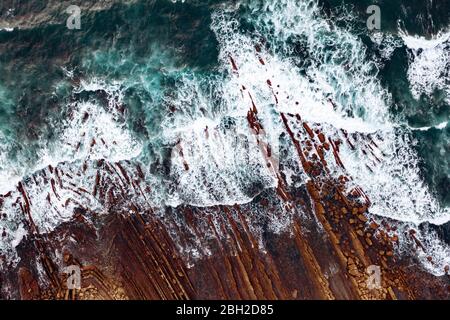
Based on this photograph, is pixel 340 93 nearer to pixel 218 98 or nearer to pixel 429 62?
pixel 429 62

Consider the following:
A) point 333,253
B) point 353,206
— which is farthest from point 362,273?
point 353,206

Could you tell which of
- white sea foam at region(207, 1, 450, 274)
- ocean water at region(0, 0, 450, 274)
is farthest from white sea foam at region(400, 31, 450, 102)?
white sea foam at region(207, 1, 450, 274)

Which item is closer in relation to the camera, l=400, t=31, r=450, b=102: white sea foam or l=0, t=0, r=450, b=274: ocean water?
l=0, t=0, r=450, b=274: ocean water

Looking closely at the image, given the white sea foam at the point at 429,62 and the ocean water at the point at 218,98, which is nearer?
the ocean water at the point at 218,98

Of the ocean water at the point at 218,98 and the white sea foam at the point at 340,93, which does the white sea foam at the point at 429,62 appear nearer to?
the ocean water at the point at 218,98

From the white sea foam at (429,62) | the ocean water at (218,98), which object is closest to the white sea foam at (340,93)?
the ocean water at (218,98)

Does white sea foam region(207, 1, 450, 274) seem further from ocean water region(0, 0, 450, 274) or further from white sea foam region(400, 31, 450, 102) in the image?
white sea foam region(400, 31, 450, 102)
